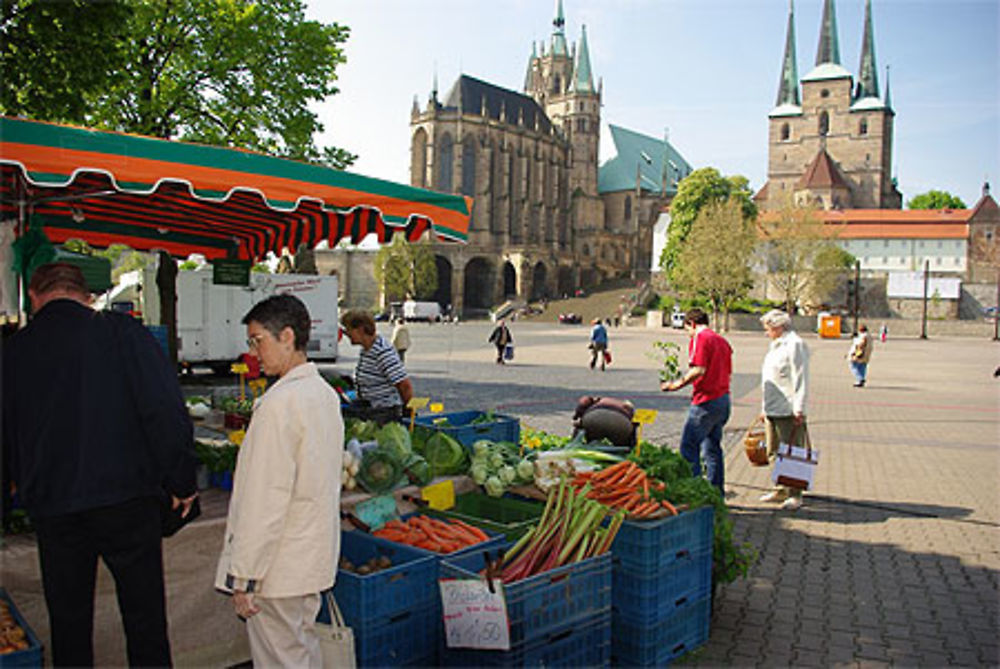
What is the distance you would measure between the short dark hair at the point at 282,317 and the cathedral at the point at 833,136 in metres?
105

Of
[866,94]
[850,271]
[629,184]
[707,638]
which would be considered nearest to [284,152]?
[707,638]

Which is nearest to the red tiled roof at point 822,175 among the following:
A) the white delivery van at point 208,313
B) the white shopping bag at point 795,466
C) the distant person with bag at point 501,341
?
the distant person with bag at point 501,341

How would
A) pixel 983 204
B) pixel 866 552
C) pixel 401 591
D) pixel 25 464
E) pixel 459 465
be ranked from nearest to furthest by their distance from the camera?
pixel 25 464
pixel 401 591
pixel 459 465
pixel 866 552
pixel 983 204

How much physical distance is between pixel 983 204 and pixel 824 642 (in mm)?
103086

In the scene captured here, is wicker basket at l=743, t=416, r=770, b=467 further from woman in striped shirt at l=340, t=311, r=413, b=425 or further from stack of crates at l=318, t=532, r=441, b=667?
stack of crates at l=318, t=532, r=441, b=667

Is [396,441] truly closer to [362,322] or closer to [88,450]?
[362,322]

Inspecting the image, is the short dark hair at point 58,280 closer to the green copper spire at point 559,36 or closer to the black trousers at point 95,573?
the black trousers at point 95,573

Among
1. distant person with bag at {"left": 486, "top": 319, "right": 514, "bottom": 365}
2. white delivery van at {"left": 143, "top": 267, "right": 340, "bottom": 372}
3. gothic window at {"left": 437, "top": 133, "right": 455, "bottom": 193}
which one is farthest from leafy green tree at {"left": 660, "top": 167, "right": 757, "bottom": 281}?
white delivery van at {"left": 143, "top": 267, "right": 340, "bottom": 372}

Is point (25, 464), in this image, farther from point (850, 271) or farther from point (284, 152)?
point (850, 271)

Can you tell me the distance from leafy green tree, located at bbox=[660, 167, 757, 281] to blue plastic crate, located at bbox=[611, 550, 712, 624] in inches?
3003

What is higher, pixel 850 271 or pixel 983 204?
pixel 983 204

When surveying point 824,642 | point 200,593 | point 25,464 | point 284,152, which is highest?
point 284,152

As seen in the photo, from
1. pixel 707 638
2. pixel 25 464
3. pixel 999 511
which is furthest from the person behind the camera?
pixel 999 511

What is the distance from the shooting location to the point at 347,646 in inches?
125
